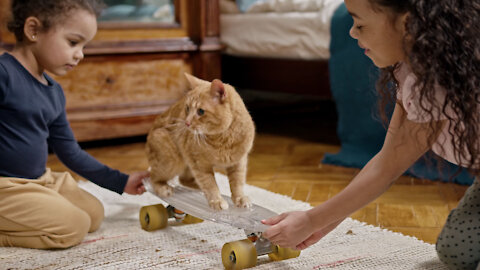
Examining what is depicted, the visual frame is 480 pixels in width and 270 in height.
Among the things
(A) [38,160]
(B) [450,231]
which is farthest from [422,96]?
(A) [38,160]

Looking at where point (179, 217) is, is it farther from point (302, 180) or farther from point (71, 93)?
point (71, 93)

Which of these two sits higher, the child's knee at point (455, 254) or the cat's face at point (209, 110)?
the cat's face at point (209, 110)

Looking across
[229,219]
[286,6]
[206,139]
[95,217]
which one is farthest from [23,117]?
[286,6]

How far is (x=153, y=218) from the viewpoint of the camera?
58.1 inches

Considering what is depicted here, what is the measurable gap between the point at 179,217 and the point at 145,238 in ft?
0.36

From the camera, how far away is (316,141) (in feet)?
9.37

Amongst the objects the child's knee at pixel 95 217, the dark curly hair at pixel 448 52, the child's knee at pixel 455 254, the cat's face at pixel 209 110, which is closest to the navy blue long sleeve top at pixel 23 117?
the child's knee at pixel 95 217

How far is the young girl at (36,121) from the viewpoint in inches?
53.5

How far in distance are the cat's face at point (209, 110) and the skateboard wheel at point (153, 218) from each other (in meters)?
0.30

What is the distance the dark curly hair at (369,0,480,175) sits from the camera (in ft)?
2.85

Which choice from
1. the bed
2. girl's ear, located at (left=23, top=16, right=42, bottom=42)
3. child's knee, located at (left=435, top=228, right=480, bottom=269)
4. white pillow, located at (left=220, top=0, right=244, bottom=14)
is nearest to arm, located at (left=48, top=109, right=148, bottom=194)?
girl's ear, located at (left=23, top=16, right=42, bottom=42)

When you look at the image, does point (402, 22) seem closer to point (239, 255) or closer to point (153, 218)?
point (239, 255)

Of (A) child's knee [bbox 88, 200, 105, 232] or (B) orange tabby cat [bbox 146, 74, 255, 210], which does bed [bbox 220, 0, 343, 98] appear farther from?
(A) child's knee [bbox 88, 200, 105, 232]

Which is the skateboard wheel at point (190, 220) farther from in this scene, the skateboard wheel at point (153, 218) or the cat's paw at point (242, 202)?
the cat's paw at point (242, 202)
